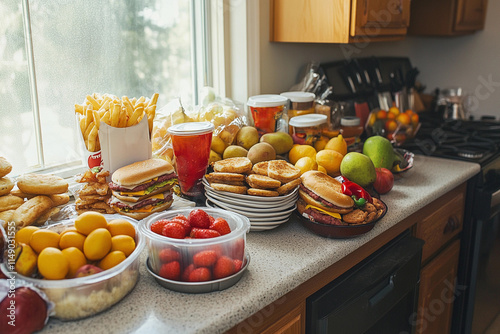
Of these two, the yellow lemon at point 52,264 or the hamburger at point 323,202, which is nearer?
the yellow lemon at point 52,264

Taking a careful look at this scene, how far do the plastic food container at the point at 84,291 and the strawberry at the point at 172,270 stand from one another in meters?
0.08

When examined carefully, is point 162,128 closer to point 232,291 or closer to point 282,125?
point 282,125

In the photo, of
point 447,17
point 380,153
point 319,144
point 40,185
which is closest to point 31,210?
point 40,185

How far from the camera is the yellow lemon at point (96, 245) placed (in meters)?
0.85

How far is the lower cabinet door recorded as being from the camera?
1.62m

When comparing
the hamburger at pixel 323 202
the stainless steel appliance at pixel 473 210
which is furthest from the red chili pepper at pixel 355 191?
the stainless steel appliance at pixel 473 210

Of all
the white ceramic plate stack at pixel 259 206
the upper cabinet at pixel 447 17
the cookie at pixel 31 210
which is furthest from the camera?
the upper cabinet at pixel 447 17

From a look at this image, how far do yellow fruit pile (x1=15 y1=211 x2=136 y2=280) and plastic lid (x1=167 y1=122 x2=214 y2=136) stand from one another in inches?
15.6

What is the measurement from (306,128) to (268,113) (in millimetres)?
141

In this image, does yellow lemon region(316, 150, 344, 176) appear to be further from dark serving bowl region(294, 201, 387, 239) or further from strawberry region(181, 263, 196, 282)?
strawberry region(181, 263, 196, 282)

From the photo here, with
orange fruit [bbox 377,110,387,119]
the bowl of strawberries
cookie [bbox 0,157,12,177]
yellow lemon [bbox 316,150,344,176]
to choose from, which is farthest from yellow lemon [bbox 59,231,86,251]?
orange fruit [bbox 377,110,387,119]

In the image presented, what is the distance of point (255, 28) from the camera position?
1767 millimetres

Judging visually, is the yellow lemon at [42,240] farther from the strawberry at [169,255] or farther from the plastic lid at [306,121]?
the plastic lid at [306,121]

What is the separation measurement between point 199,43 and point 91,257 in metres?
1.15
